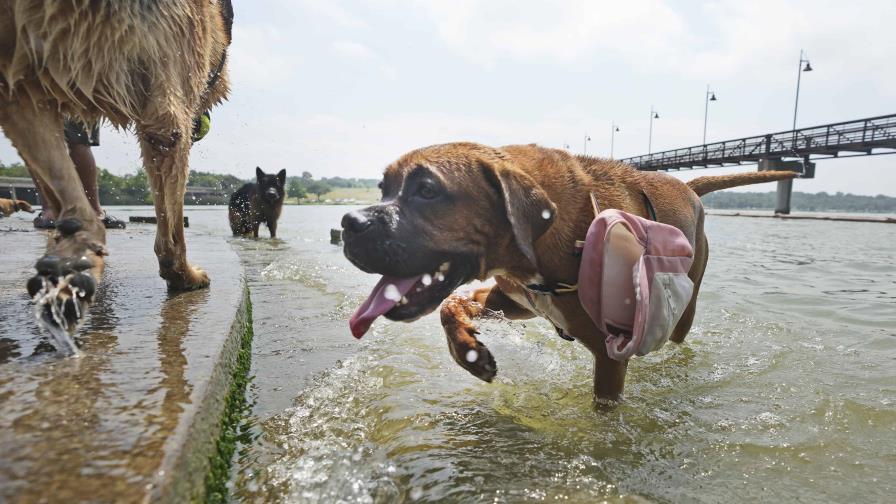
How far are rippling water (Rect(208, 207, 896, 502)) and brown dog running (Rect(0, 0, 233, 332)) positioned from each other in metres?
0.98

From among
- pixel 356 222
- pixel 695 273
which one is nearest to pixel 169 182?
pixel 356 222

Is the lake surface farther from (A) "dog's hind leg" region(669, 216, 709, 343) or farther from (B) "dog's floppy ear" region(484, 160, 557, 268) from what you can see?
(B) "dog's floppy ear" region(484, 160, 557, 268)

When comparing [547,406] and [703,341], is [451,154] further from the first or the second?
[703,341]

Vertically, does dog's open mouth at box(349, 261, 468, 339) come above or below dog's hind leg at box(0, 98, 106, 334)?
below

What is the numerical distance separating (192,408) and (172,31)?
8.03 ft

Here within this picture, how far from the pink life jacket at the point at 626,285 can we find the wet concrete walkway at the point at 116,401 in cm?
179

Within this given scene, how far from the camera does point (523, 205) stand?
2.60 metres

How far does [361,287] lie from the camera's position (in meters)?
6.30

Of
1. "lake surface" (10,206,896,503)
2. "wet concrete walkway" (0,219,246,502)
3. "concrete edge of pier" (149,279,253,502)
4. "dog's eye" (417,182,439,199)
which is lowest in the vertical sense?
"lake surface" (10,206,896,503)

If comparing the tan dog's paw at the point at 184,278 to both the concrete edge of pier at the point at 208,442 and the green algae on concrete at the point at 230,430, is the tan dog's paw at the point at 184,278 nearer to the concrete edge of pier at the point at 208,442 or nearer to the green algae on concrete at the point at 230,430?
the green algae on concrete at the point at 230,430

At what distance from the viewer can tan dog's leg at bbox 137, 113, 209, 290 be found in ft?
10.7

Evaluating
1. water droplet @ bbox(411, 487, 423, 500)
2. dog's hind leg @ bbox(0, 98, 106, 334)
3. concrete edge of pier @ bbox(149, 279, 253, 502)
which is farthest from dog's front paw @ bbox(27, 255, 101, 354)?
water droplet @ bbox(411, 487, 423, 500)

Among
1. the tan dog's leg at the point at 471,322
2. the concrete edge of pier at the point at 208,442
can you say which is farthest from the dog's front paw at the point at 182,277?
the tan dog's leg at the point at 471,322

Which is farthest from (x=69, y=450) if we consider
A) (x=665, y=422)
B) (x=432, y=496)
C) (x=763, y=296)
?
(x=763, y=296)
